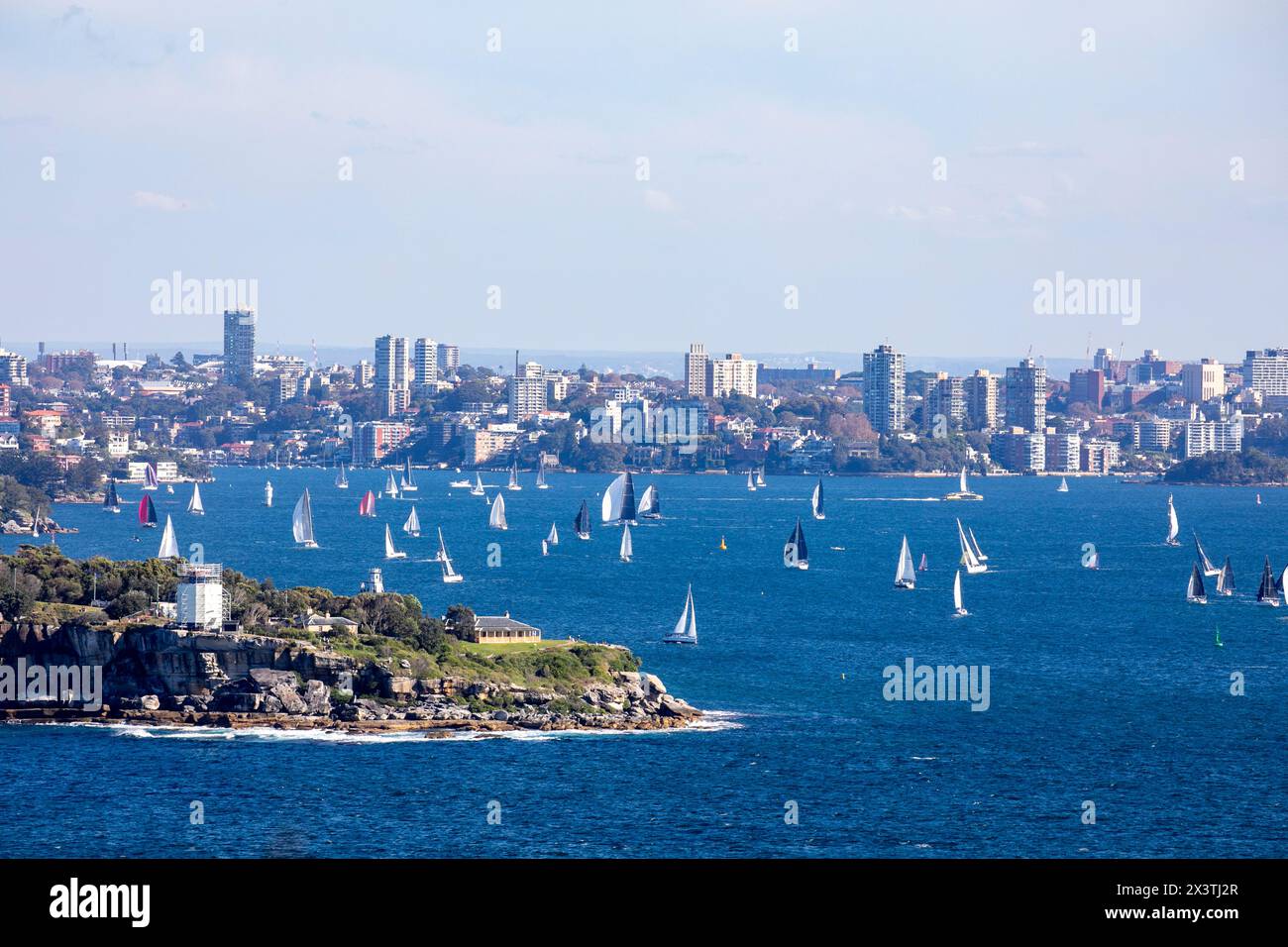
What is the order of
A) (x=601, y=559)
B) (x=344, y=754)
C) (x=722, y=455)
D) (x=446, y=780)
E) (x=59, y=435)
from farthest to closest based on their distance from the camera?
(x=722, y=455) < (x=59, y=435) < (x=601, y=559) < (x=344, y=754) < (x=446, y=780)

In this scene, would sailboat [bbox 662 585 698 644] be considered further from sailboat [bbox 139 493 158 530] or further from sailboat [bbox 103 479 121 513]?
sailboat [bbox 103 479 121 513]

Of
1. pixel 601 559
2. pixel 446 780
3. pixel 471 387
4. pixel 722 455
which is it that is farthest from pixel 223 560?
pixel 471 387

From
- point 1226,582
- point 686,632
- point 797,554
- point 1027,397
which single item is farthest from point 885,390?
point 686,632

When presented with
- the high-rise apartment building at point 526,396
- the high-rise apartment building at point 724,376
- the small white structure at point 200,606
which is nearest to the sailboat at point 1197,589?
the small white structure at point 200,606

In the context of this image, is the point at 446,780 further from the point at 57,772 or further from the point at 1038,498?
the point at 1038,498

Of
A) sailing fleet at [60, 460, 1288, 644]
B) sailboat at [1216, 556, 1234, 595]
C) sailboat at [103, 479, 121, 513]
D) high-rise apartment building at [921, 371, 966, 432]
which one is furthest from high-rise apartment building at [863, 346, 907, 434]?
sailboat at [1216, 556, 1234, 595]

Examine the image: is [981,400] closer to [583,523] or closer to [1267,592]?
[583,523]
